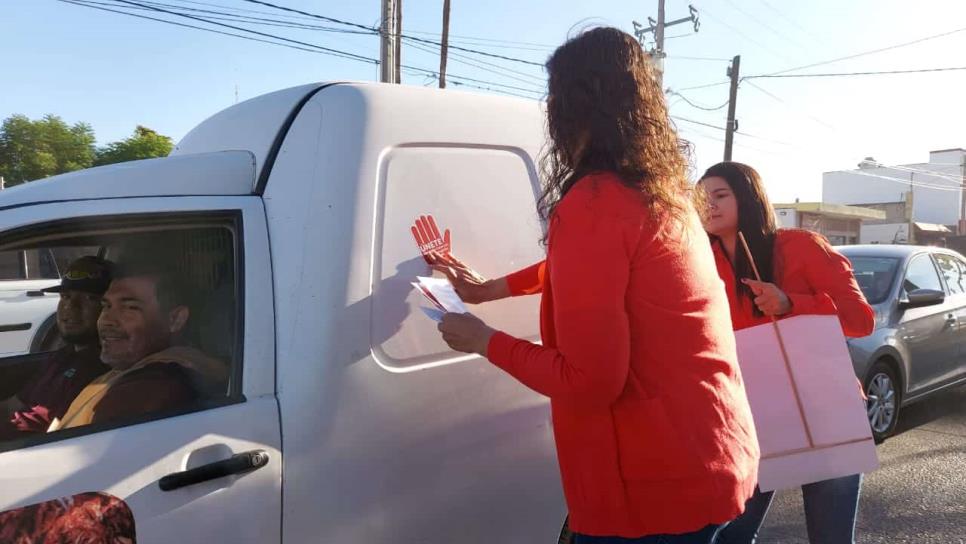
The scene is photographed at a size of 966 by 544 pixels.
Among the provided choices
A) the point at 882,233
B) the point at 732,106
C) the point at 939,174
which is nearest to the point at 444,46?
the point at 732,106

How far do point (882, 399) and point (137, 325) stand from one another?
5640mm

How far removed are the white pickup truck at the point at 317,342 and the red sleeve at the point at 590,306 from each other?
1.98 feet

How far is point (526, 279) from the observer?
2189 mm

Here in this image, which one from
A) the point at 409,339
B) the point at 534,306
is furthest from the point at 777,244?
the point at 409,339

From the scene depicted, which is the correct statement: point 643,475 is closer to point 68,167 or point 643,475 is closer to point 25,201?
point 25,201

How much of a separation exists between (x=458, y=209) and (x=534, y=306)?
18.2 inches

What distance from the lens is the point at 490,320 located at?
2264 mm

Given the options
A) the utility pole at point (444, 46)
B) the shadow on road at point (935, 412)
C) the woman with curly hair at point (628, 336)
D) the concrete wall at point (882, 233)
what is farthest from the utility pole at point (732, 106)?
→ the woman with curly hair at point (628, 336)

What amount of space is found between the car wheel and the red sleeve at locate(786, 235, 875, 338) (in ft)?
11.7

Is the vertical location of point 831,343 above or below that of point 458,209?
below

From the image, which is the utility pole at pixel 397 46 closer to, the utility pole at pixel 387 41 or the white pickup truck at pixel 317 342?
the utility pole at pixel 387 41

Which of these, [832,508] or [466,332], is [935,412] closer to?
[832,508]

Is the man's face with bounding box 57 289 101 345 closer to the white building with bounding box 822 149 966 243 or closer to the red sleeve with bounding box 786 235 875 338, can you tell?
the red sleeve with bounding box 786 235 875 338

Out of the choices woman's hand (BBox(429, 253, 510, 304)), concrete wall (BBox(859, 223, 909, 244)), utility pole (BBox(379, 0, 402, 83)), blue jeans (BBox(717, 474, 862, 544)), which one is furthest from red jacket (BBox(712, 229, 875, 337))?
concrete wall (BBox(859, 223, 909, 244))
